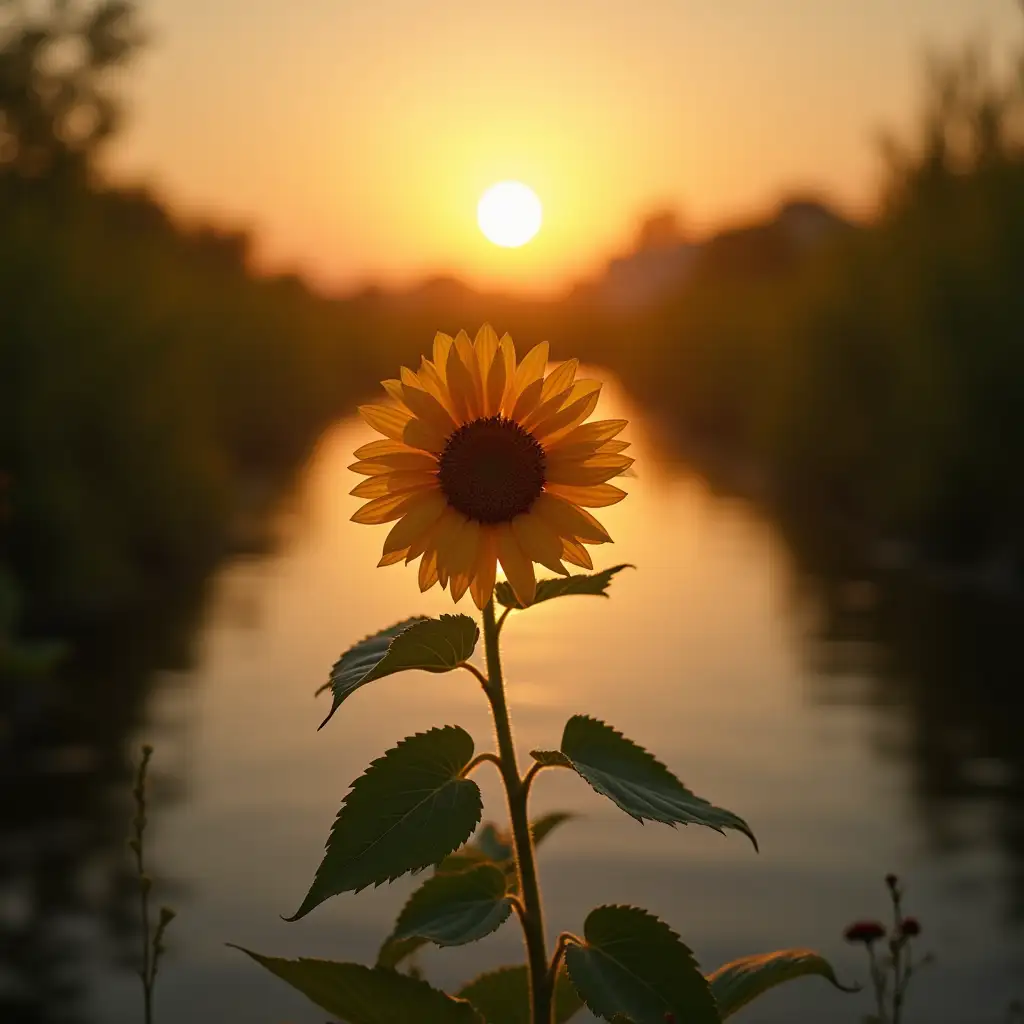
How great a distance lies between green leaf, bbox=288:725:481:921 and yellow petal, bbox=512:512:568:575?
0.18 m

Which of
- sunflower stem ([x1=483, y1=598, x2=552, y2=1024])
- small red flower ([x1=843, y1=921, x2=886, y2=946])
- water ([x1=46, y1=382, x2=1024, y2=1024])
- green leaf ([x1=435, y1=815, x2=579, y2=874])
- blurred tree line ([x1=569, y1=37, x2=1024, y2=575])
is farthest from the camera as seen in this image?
blurred tree line ([x1=569, y1=37, x2=1024, y2=575])

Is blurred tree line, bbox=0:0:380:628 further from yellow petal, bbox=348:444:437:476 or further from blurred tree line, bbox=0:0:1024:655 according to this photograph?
yellow petal, bbox=348:444:437:476

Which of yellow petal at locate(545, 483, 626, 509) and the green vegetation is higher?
yellow petal at locate(545, 483, 626, 509)

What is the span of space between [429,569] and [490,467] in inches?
4.4

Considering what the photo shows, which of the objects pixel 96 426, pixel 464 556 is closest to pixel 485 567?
pixel 464 556

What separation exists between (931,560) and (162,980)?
14.6m

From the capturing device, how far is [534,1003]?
1.46 metres

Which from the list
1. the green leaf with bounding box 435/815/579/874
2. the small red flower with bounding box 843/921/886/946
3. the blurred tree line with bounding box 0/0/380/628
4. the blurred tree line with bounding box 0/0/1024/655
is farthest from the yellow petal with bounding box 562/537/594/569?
the blurred tree line with bounding box 0/0/380/628

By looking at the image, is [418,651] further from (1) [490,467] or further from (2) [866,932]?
(2) [866,932]

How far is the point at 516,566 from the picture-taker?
1.47m

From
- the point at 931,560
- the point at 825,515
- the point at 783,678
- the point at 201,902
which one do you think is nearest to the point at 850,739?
the point at 783,678

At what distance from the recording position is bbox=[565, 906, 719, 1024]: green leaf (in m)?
1.36

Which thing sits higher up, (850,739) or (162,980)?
(850,739)

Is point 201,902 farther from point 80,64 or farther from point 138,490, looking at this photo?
point 80,64
